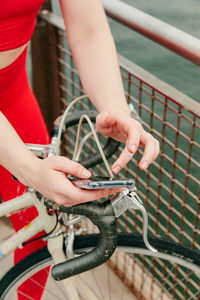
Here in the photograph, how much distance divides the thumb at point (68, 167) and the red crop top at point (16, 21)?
0.39 meters

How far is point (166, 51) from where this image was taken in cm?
364

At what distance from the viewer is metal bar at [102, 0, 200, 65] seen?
1107 millimetres

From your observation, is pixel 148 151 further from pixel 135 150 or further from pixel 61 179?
pixel 61 179

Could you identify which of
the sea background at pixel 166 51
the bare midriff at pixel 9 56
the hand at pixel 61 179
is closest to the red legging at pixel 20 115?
the bare midriff at pixel 9 56

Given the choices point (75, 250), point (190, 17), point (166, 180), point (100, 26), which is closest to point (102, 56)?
point (100, 26)

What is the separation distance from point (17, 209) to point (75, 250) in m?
0.18

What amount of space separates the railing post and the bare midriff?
584 mm

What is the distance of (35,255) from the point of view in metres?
1.17

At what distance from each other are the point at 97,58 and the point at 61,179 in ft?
1.23

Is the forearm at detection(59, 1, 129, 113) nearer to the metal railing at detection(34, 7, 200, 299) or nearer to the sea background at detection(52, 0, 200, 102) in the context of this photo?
the metal railing at detection(34, 7, 200, 299)

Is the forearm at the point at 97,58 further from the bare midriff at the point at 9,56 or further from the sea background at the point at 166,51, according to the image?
the sea background at the point at 166,51

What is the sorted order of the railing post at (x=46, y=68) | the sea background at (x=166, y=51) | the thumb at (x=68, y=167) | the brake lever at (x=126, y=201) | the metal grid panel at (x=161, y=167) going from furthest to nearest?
the sea background at (x=166, y=51), the railing post at (x=46, y=68), the metal grid panel at (x=161, y=167), the brake lever at (x=126, y=201), the thumb at (x=68, y=167)

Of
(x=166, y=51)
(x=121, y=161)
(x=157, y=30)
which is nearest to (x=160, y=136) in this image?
(x=157, y=30)

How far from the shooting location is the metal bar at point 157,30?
1.11 metres
